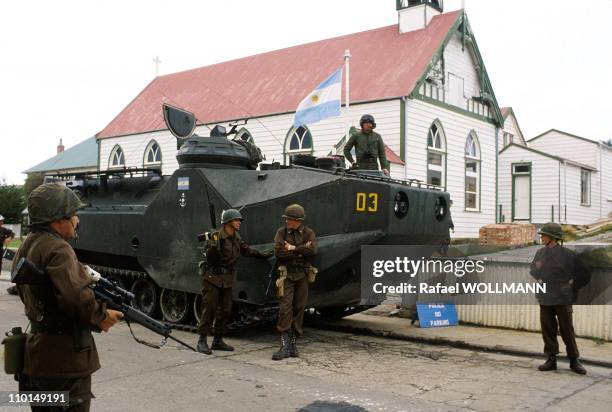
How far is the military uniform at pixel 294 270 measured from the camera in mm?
7602

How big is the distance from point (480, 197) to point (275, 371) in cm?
1618

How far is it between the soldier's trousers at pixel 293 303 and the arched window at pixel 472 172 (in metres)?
14.4

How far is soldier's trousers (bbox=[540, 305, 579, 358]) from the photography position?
693cm

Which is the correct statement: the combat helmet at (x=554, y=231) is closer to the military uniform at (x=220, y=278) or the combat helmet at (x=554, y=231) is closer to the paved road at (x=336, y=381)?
the paved road at (x=336, y=381)

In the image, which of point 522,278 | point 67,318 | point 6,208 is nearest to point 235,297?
point 522,278

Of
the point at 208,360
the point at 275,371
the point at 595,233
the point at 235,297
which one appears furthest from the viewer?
the point at 595,233

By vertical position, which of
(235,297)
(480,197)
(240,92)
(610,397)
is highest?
(240,92)

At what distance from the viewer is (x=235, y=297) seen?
834 centimetres

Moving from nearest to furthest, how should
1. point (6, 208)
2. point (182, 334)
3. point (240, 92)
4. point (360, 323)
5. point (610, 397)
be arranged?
point (610, 397) → point (182, 334) → point (360, 323) → point (240, 92) → point (6, 208)

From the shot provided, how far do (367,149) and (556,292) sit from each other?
3571mm

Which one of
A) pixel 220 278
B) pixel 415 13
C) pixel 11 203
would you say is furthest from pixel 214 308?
pixel 11 203

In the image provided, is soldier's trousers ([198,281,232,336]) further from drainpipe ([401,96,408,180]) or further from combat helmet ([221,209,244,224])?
drainpipe ([401,96,408,180])

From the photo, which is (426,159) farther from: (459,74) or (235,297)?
(235,297)

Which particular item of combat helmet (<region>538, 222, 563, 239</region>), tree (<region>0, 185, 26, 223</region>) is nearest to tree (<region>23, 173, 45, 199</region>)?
tree (<region>0, 185, 26, 223</region>)
